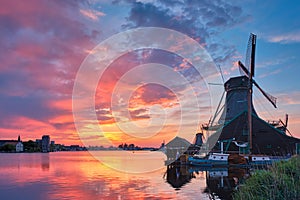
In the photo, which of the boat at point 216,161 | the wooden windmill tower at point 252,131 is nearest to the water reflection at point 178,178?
the boat at point 216,161

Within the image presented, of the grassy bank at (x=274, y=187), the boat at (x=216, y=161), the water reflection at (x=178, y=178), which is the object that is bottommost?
the water reflection at (x=178, y=178)

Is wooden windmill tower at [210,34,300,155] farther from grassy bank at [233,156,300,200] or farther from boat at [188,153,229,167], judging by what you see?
grassy bank at [233,156,300,200]

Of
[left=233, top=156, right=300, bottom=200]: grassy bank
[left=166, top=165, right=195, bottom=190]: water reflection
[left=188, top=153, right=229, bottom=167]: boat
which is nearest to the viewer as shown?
[left=233, top=156, right=300, bottom=200]: grassy bank

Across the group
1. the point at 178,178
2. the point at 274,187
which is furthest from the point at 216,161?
the point at 274,187

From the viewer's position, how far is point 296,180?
11.4 m

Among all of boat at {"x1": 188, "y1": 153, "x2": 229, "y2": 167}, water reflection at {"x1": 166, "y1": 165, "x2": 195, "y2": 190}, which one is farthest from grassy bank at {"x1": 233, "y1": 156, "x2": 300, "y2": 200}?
boat at {"x1": 188, "y1": 153, "x2": 229, "y2": 167}

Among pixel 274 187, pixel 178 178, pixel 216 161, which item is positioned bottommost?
pixel 178 178

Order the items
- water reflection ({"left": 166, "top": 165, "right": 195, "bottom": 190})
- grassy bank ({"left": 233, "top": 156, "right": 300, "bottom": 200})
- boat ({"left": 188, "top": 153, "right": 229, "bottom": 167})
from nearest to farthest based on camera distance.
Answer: grassy bank ({"left": 233, "top": 156, "right": 300, "bottom": 200})
water reflection ({"left": 166, "top": 165, "right": 195, "bottom": 190})
boat ({"left": 188, "top": 153, "right": 229, "bottom": 167})

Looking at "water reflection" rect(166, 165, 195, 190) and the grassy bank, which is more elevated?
the grassy bank

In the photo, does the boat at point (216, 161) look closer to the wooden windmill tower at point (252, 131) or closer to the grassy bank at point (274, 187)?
the wooden windmill tower at point (252, 131)

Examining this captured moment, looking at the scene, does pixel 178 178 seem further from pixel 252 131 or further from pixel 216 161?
pixel 252 131

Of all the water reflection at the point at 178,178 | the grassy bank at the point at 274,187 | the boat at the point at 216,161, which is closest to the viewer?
the grassy bank at the point at 274,187

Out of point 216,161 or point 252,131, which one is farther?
point 252,131

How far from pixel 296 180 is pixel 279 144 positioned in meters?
43.4
